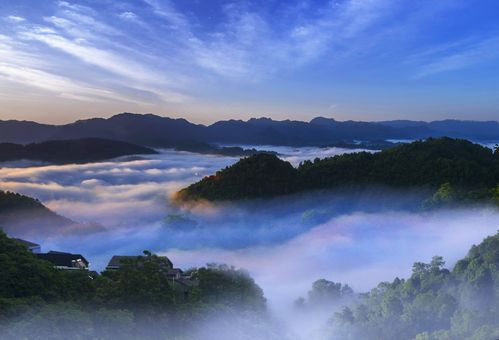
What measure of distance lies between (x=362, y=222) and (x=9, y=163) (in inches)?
2151

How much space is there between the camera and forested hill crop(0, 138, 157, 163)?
7300cm

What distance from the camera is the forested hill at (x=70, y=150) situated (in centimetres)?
7300

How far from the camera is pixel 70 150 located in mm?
77000

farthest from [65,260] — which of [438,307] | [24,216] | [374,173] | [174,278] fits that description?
[374,173]

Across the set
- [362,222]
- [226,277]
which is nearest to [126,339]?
[226,277]

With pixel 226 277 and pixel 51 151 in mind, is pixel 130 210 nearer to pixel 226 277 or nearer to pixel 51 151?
pixel 51 151

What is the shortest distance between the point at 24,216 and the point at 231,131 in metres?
59.6

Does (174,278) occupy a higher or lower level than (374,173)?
lower

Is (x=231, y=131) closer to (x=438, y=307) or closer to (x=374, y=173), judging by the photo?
(x=374, y=173)

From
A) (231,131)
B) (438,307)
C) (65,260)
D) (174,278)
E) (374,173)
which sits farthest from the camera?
(231,131)

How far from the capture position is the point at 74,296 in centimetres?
1021

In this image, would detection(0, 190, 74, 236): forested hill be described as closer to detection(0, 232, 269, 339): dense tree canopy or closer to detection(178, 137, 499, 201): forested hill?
detection(178, 137, 499, 201): forested hill

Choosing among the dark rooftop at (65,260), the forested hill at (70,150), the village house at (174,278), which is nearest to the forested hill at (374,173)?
the village house at (174,278)

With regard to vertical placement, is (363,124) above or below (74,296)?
above
